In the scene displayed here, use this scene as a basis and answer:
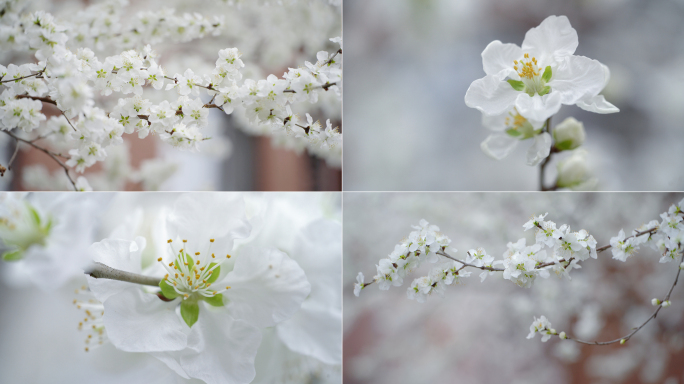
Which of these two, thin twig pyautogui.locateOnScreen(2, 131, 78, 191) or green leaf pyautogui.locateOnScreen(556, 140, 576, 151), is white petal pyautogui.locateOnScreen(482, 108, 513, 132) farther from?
thin twig pyautogui.locateOnScreen(2, 131, 78, 191)

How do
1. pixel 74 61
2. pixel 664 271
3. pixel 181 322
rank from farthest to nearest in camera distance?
1. pixel 664 271
2. pixel 181 322
3. pixel 74 61

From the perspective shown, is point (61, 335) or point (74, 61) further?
point (61, 335)

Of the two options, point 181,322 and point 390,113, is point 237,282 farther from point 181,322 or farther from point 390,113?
point 390,113

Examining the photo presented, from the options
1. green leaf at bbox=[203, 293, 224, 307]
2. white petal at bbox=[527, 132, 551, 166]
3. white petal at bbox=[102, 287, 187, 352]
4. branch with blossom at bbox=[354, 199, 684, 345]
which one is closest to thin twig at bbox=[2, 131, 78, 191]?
white petal at bbox=[102, 287, 187, 352]

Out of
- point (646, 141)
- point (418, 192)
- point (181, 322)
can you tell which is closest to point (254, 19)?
point (418, 192)

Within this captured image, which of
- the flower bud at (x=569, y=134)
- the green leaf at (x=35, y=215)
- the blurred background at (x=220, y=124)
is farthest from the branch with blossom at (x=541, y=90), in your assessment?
the green leaf at (x=35, y=215)

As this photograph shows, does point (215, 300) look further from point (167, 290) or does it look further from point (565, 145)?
point (565, 145)

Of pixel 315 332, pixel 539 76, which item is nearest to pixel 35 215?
pixel 315 332
